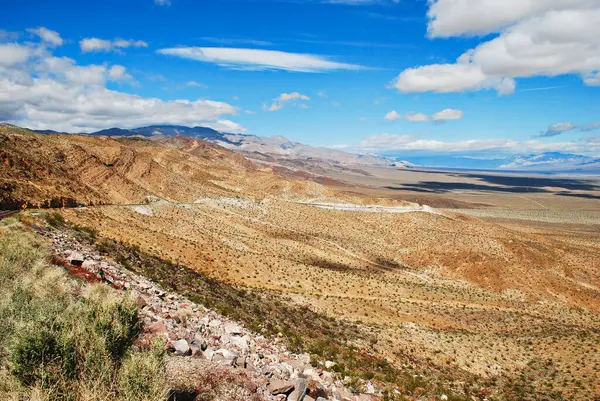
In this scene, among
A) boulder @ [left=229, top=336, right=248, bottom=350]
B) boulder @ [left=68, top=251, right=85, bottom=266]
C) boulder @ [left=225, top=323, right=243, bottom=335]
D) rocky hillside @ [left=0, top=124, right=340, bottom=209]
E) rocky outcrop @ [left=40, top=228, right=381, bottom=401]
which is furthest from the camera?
rocky hillside @ [left=0, top=124, right=340, bottom=209]

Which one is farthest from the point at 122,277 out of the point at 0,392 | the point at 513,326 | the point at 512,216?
the point at 512,216

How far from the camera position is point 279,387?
10820 mm

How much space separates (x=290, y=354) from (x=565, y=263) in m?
55.9

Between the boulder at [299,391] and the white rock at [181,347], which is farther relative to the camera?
the white rock at [181,347]

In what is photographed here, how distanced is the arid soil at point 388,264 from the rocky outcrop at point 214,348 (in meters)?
8.55

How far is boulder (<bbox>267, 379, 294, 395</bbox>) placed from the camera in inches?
420

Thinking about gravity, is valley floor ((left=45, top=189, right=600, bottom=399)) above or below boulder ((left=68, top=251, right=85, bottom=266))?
below

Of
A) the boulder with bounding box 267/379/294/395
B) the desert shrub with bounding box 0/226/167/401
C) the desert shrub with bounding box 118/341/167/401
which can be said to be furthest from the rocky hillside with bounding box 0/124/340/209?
the desert shrub with bounding box 118/341/167/401

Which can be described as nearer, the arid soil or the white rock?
the white rock

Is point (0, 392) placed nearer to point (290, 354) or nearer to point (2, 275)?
point (2, 275)

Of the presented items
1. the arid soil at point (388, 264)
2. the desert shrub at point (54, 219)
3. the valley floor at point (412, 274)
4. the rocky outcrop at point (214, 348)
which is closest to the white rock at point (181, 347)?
the rocky outcrop at point (214, 348)

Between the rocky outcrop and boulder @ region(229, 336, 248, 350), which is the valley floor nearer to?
the rocky outcrop

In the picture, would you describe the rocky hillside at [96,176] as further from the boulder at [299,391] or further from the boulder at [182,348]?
the boulder at [299,391]

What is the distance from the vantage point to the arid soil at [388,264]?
2672 cm
